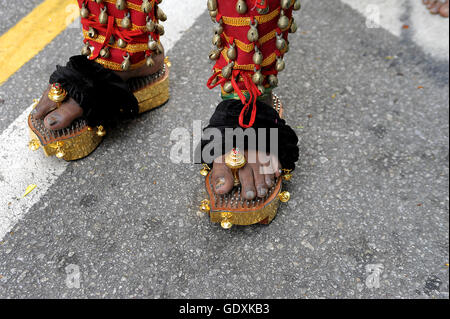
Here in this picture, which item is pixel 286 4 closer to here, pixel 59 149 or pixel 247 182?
pixel 247 182

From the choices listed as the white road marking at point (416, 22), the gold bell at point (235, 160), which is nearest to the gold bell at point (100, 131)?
the gold bell at point (235, 160)

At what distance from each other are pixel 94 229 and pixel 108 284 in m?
0.16

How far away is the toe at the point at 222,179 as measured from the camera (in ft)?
3.38

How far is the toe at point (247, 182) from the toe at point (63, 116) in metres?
0.48

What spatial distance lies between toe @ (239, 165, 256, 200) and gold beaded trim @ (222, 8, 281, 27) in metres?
0.35

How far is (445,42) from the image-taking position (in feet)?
5.65

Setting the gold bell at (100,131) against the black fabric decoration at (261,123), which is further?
the gold bell at (100,131)

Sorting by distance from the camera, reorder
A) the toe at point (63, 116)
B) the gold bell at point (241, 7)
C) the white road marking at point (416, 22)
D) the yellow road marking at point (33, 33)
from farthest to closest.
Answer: the white road marking at point (416, 22), the yellow road marking at point (33, 33), the toe at point (63, 116), the gold bell at point (241, 7)

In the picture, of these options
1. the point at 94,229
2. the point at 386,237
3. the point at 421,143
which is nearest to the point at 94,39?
the point at 94,229

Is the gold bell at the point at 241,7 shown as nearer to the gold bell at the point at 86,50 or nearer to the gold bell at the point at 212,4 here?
the gold bell at the point at 212,4

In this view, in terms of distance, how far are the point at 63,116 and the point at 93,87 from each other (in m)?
0.11

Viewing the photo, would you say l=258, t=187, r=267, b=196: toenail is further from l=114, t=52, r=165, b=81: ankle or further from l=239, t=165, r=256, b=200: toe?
l=114, t=52, r=165, b=81: ankle

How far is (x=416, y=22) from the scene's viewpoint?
180cm
